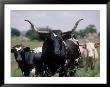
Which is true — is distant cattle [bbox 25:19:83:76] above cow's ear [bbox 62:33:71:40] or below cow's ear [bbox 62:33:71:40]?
below

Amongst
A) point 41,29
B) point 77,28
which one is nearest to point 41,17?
point 41,29

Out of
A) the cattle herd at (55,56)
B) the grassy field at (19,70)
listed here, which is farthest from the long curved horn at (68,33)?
the grassy field at (19,70)

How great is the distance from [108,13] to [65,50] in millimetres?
237

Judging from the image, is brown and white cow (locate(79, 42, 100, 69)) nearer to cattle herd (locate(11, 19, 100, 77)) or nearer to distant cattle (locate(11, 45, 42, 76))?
cattle herd (locate(11, 19, 100, 77))

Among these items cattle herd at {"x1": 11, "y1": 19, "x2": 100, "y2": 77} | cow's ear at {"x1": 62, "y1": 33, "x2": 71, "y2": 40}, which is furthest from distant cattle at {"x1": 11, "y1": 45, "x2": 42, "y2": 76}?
cow's ear at {"x1": 62, "y1": 33, "x2": 71, "y2": 40}

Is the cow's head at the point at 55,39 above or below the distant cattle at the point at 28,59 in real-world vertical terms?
above

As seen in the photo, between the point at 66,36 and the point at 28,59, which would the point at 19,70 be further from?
the point at 66,36

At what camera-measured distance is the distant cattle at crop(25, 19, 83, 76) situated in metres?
1.48

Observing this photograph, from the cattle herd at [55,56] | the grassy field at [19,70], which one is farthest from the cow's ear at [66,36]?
the grassy field at [19,70]

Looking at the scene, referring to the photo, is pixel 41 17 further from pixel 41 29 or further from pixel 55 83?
pixel 55 83

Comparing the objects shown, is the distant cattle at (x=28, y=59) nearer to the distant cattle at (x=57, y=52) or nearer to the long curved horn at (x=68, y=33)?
the distant cattle at (x=57, y=52)

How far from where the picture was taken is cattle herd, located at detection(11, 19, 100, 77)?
1475 millimetres

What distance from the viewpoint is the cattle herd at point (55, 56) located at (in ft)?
4.84

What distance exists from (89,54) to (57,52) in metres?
0.13
